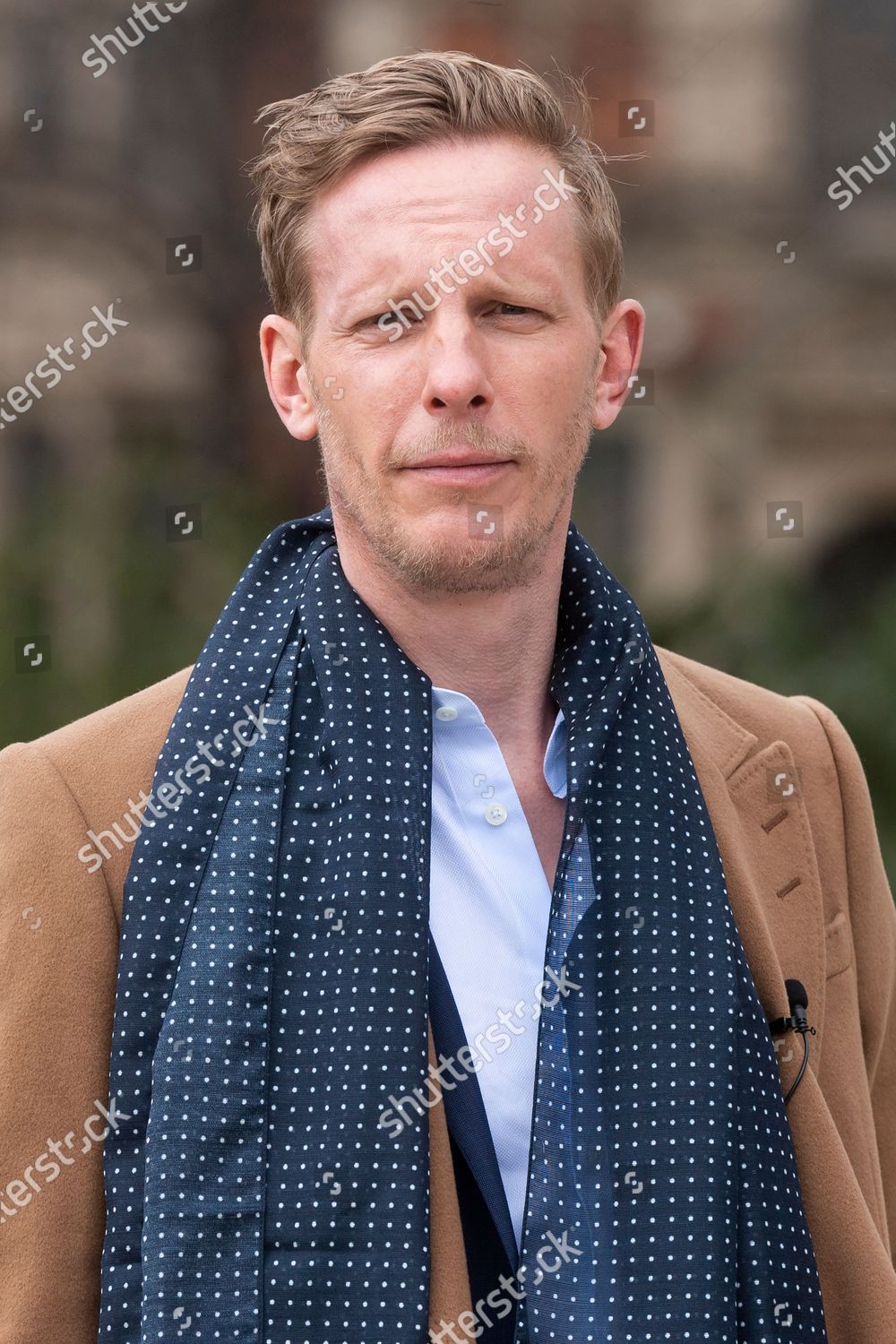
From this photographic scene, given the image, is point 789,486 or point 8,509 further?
point 789,486

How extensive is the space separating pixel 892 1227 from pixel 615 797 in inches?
34.1

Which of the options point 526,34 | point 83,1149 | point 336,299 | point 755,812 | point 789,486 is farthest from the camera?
point 789,486

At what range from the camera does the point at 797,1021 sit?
6.81 feet

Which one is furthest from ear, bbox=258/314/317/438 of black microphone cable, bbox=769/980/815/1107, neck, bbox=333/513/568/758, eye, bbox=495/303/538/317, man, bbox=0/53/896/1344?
black microphone cable, bbox=769/980/815/1107

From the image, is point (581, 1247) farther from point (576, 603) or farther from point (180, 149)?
point (180, 149)

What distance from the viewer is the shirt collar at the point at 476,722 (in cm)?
210

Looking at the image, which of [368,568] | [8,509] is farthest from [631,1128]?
[8,509]

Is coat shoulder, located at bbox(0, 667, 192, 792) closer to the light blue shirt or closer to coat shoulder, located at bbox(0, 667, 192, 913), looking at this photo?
coat shoulder, located at bbox(0, 667, 192, 913)

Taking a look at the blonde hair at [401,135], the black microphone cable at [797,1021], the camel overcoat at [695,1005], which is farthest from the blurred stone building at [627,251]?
the black microphone cable at [797,1021]

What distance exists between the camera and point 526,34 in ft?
17.5

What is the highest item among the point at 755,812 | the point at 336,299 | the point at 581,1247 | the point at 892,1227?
the point at 336,299

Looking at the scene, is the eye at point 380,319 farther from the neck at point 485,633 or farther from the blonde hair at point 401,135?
the neck at point 485,633

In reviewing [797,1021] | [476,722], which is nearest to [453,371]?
[476,722]

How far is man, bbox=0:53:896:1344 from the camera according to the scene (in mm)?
1757
